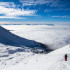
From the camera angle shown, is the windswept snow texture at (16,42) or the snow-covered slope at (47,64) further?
the windswept snow texture at (16,42)

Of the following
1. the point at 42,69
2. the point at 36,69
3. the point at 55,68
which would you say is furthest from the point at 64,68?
the point at 36,69

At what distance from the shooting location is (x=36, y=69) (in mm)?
12852

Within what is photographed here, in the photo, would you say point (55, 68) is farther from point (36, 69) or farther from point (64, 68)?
point (36, 69)

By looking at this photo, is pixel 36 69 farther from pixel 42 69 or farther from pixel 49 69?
pixel 49 69

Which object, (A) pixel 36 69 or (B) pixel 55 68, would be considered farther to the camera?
(A) pixel 36 69

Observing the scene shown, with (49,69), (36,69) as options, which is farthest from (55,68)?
(36,69)

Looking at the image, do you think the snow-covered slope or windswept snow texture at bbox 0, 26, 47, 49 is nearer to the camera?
the snow-covered slope

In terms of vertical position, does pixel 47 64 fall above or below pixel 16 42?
above

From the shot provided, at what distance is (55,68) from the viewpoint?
38.4 feet

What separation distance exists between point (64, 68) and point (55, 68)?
3.48 feet

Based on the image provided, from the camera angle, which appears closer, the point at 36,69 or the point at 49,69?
the point at 49,69

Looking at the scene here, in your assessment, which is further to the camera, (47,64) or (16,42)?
(16,42)

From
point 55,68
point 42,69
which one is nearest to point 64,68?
point 55,68

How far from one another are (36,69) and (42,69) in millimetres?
883
